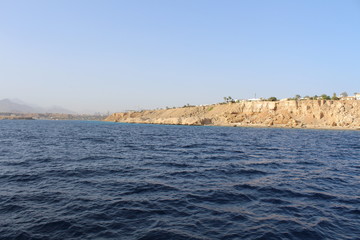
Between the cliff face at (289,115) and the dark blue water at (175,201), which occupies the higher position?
the cliff face at (289,115)

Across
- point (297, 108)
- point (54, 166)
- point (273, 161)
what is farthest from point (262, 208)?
point (297, 108)

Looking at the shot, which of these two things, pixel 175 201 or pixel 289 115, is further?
pixel 289 115

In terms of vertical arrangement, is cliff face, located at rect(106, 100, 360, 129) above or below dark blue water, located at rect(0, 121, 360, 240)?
above

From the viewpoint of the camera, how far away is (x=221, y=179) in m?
14.4

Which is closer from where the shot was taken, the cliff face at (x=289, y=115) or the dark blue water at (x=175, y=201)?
the dark blue water at (x=175, y=201)

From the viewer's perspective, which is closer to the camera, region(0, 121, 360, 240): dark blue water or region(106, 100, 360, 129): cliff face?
region(0, 121, 360, 240): dark blue water

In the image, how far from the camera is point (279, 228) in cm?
819

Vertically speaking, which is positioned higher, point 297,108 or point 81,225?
point 297,108

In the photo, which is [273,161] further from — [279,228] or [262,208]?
[279,228]

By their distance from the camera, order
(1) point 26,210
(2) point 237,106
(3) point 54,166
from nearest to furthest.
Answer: (1) point 26,210 < (3) point 54,166 < (2) point 237,106

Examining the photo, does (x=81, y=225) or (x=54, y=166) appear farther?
(x=54, y=166)

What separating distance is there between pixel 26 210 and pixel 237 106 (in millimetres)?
A: 134252

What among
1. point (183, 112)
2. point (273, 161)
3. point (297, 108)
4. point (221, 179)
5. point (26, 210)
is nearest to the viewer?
point (26, 210)

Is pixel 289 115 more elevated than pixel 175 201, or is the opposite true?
pixel 289 115
